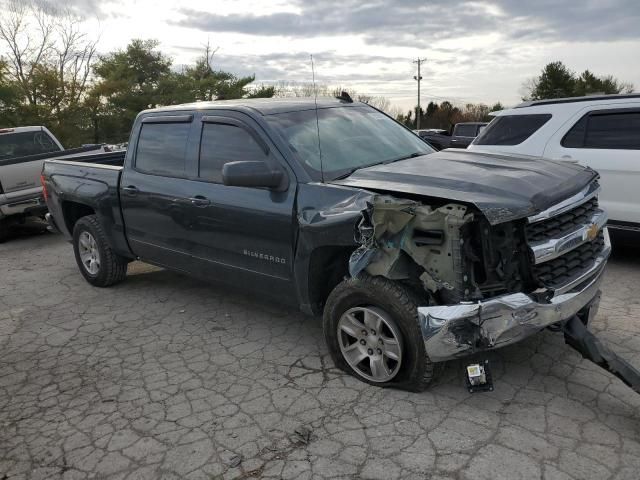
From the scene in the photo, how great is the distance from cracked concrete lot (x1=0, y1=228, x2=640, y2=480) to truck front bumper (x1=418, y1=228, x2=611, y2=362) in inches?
18.6

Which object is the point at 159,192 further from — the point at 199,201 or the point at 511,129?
the point at 511,129

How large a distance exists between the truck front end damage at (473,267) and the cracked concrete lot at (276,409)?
1.58 feet

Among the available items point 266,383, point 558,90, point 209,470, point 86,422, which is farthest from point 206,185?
point 558,90

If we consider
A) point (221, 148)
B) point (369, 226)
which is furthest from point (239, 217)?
point (369, 226)

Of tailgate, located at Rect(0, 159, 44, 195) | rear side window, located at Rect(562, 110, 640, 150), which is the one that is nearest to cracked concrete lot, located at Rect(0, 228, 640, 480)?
rear side window, located at Rect(562, 110, 640, 150)

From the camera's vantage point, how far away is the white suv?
5539 millimetres

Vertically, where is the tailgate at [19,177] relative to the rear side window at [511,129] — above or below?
below

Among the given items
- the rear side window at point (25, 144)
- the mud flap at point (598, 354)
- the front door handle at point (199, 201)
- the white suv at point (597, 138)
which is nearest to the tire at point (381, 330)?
the mud flap at point (598, 354)

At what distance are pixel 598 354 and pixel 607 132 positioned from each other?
351 centimetres

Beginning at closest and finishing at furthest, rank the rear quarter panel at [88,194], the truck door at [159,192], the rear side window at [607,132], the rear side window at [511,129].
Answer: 1. the truck door at [159,192]
2. the rear quarter panel at [88,194]
3. the rear side window at [607,132]
4. the rear side window at [511,129]

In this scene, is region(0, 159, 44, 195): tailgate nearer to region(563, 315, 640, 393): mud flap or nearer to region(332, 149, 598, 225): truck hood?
region(332, 149, 598, 225): truck hood

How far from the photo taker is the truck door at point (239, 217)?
3871 mm

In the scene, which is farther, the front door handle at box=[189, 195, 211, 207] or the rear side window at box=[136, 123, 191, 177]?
the rear side window at box=[136, 123, 191, 177]

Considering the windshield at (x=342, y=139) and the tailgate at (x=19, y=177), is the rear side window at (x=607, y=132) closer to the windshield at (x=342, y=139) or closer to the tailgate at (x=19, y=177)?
the windshield at (x=342, y=139)
